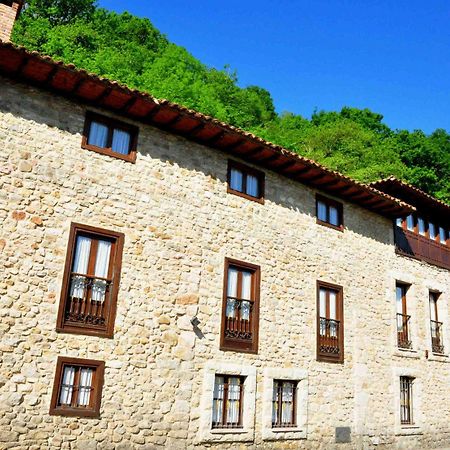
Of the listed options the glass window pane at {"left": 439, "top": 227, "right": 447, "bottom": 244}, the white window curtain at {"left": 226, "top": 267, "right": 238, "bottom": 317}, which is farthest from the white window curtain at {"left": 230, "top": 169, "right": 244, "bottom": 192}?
the glass window pane at {"left": 439, "top": 227, "right": 447, "bottom": 244}

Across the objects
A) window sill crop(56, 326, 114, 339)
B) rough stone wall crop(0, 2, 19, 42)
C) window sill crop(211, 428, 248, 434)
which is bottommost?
window sill crop(211, 428, 248, 434)

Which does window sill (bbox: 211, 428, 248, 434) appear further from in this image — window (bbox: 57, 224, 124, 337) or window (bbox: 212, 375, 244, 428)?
window (bbox: 57, 224, 124, 337)

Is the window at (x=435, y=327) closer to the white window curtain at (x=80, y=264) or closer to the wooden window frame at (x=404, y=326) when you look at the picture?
the wooden window frame at (x=404, y=326)

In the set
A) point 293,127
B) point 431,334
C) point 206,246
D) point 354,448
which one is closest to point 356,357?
point 354,448

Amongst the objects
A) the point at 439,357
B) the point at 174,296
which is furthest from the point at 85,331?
the point at 439,357

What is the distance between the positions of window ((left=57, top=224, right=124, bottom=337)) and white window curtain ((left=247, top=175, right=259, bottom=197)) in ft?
13.1

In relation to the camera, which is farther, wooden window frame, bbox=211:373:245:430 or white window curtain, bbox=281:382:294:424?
white window curtain, bbox=281:382:294:424

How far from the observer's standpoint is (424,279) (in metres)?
17.5

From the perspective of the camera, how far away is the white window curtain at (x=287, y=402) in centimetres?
1237

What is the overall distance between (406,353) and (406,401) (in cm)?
147

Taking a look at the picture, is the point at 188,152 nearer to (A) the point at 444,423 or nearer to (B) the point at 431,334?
(B) the point at 431,334

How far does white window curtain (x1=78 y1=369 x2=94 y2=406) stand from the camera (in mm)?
9555

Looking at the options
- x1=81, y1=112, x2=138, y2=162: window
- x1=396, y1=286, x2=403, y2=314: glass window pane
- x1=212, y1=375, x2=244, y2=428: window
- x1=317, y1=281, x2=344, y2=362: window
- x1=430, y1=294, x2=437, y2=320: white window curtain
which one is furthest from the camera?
x1=430, y1=294, x2=437, y2=320: white window curtain

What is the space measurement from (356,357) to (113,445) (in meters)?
7.46
